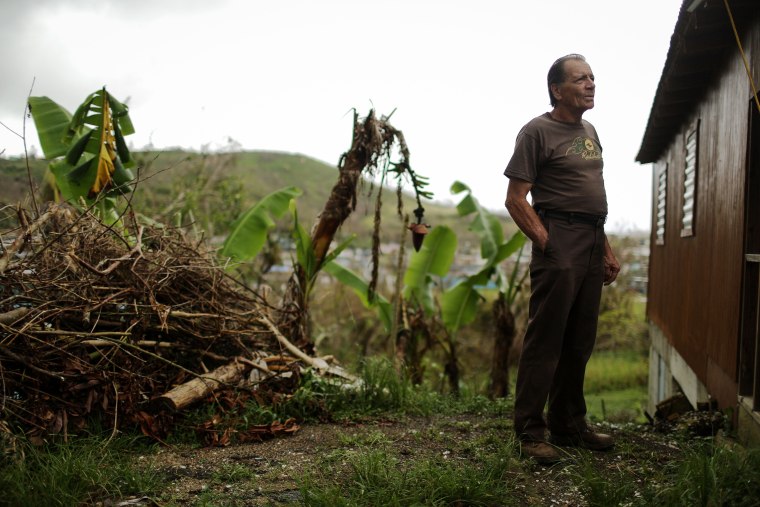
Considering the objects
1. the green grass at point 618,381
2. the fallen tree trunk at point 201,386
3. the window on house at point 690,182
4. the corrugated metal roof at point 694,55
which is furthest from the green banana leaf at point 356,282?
the green grass at point 618,381

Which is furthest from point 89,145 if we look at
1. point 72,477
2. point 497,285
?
point 497,285

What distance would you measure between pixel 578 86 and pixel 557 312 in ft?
4.19

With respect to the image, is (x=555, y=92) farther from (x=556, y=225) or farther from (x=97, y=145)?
(x=97, y=145)

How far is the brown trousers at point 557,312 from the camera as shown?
12.2ft

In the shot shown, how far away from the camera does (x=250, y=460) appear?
13.3 feet

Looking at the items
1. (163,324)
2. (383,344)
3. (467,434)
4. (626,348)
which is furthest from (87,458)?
(626,348)

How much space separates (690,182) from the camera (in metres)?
7.34

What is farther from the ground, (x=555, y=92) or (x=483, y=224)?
(x=555, y=92)

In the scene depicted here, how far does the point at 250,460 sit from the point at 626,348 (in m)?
17.0

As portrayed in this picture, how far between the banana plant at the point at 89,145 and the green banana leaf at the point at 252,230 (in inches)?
47.9

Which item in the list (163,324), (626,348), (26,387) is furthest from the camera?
(626,348)

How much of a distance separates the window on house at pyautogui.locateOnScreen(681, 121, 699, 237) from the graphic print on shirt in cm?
365

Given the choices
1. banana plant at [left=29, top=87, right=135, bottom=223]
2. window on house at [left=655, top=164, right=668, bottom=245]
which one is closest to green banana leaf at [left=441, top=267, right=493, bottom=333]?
window on house at [left=655, top=164, right=668, bottom=245]

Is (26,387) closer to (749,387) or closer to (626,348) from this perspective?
(749,387)
